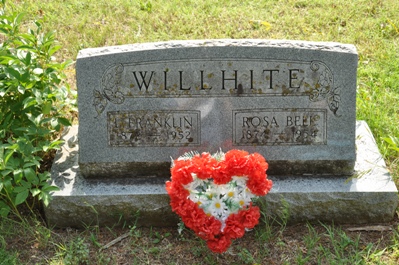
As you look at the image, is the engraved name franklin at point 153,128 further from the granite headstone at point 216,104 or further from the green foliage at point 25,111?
the green foliage at point 25,111

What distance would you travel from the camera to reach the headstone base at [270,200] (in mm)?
4434

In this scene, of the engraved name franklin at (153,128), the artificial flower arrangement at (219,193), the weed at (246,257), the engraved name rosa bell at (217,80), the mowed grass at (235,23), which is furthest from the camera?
the mowed grass at (235,23)

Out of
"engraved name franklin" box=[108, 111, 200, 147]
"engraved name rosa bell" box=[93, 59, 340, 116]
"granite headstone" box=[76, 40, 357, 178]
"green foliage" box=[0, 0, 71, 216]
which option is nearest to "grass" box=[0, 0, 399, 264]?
"green foliage" box=[0, 0, 71, 216]

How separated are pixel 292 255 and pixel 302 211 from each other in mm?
341

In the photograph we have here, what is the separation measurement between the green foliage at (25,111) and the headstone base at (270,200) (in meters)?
0.23

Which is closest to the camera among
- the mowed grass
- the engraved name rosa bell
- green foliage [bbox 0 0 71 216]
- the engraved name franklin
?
green foliage [bbox 0 0 71 216]

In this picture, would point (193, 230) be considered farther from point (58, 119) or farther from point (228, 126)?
point (58, 119)

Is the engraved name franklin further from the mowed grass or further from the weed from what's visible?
the mowed grass

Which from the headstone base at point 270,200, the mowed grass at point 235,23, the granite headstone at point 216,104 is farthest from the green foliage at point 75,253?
the mowed grass at point 235,23

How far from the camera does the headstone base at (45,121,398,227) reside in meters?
4.43

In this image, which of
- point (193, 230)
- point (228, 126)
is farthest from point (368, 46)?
point (193, 230)

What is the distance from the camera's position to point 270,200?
444 cm

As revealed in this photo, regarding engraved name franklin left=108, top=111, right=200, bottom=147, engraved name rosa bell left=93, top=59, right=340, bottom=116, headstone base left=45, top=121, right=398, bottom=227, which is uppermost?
engraved name rosa bell left=93, top=59, right=340, bottom=116

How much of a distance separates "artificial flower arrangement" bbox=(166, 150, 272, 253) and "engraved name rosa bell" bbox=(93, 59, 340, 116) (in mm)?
530
